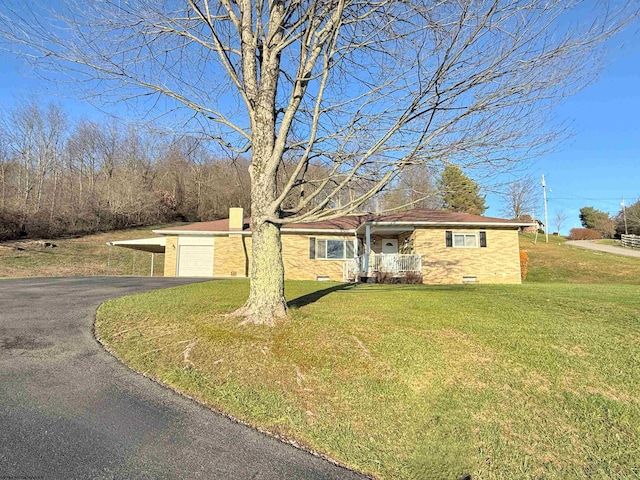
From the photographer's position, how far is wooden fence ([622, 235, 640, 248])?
132ft

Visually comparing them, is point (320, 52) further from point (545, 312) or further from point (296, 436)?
point (545, 312)

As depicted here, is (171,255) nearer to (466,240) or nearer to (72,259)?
(72,259)

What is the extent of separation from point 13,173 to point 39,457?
37.9 meters

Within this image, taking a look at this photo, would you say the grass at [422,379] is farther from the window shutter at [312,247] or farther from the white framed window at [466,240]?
the window shutter at [312,247]

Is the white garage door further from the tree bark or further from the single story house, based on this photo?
the tree bark

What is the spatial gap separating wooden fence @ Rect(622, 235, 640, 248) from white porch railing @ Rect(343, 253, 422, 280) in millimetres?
37221

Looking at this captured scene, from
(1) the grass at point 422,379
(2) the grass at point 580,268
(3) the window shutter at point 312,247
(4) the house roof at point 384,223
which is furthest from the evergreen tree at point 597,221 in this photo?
(1) the grass at point 422,379

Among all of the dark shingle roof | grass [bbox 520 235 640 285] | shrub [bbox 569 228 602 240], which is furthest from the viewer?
shrub [bbox 569 228 602 240]

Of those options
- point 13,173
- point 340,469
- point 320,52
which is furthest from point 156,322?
point 13,173

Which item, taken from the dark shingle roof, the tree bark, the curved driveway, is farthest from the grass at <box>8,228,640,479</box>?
the dark shingle roof

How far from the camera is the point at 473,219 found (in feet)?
61.0

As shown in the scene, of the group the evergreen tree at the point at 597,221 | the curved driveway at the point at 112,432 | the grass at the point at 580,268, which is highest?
the evergreen tree at the point at 597,221

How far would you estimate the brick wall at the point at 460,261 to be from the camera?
59.2 feet

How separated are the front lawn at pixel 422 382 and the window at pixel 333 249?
12.3 meters
